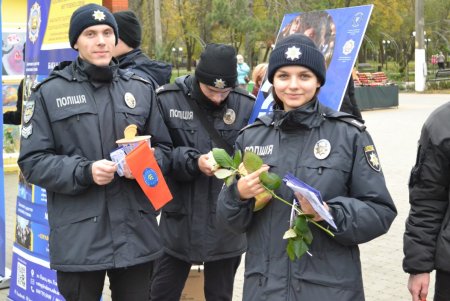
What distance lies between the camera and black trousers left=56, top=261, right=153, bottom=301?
3035 mm

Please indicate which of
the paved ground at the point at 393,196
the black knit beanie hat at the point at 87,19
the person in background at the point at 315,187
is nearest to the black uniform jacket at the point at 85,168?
the black knit beanie hat at the point at 87,19

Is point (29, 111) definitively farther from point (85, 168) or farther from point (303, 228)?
point (303, 228)

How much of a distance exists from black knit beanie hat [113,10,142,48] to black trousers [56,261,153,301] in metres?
1.70

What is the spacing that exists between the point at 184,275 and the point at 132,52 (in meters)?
1.51

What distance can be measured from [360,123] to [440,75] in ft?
90.0

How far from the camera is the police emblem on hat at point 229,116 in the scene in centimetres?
365

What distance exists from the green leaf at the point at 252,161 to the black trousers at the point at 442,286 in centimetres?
93

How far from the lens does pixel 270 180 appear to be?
7.74ft

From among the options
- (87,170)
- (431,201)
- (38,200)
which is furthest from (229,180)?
(38,200)

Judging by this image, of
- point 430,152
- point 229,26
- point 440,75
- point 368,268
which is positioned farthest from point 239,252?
point 229,26

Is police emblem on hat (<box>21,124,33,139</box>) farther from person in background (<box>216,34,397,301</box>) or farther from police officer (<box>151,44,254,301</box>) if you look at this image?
person in background (<box>216,34,397,301</box>)

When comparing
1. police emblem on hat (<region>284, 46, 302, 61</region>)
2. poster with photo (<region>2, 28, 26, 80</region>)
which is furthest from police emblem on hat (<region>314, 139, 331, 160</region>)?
poster with photo (<region>2, 28, 26, 80</region>)

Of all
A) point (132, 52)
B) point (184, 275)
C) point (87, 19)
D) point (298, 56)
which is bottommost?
point (184, 275)

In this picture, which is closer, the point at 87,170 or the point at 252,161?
the point at 252,161
